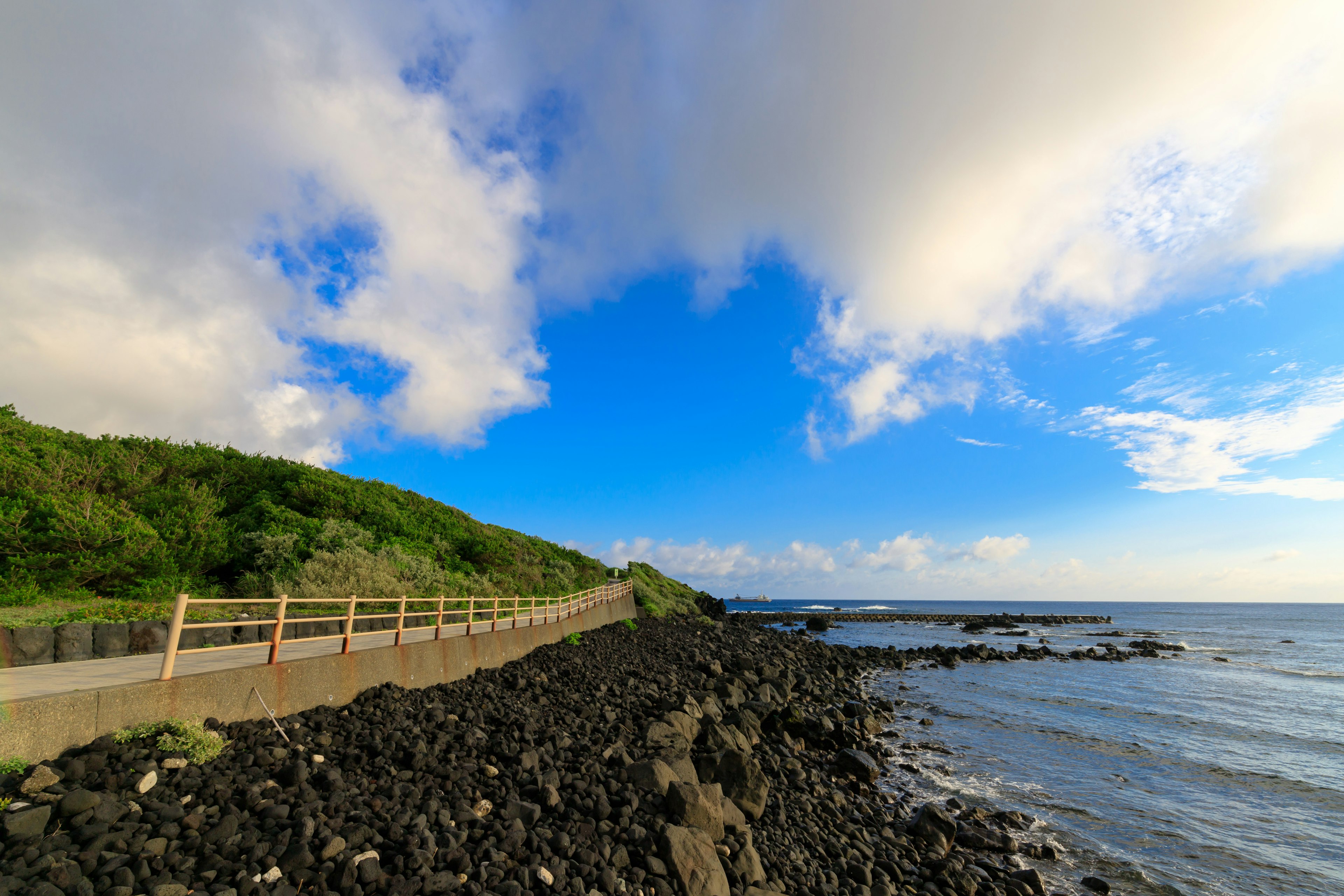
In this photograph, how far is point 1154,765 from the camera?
15.3 m

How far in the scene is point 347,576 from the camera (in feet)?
58.1

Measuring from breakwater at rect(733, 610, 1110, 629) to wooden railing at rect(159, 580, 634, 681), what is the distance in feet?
176

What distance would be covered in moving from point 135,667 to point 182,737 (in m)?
3.19

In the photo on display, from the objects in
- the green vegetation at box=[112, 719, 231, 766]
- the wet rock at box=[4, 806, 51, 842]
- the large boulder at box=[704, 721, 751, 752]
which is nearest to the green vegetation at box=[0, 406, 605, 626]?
the green vegetation at box=[112, 719, 231, 766]

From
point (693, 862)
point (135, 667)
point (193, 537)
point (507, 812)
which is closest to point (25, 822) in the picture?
point (507, 812)

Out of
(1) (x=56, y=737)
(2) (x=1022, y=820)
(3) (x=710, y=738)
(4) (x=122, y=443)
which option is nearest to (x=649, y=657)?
(3) (x=710, y=738)

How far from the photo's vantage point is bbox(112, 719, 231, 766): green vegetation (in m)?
5.46

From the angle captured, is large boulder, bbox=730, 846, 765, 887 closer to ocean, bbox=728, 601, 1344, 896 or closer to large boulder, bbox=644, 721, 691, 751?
large boulder, bbox=644, 721, 691, 751

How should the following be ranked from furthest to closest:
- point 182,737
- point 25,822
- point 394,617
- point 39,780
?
point 394,617 < point 182,737 < point 39,780 < point 25,822

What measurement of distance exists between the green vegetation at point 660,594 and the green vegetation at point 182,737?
3489cm

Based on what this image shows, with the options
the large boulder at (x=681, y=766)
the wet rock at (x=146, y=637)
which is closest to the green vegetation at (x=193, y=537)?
the wet rock at (x=146, y=637)

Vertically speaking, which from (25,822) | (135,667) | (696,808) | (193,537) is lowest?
(696,808)

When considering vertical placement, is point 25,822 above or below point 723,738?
above

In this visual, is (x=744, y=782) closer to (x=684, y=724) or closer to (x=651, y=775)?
Answer: (x=651, y=775)
